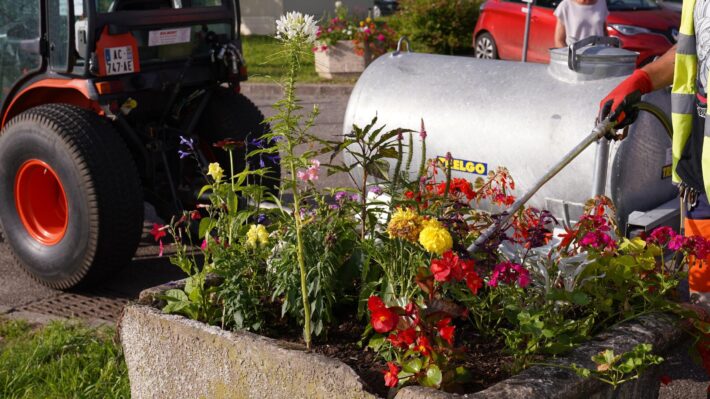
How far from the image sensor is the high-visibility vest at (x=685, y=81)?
2984 mm

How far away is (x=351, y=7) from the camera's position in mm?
22469

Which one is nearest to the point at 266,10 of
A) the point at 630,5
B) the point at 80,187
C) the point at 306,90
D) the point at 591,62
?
the point at 306,90

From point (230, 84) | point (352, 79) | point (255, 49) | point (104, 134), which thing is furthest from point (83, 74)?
point (255, 49)

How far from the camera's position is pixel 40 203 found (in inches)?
217

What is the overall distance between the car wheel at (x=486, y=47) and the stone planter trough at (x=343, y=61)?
165 cm

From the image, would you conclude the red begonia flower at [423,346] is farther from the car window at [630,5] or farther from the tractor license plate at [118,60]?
the car window at [630,5]

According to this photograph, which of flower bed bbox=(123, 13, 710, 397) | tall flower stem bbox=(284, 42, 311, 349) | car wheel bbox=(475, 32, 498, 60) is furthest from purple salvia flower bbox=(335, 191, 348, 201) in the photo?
car wheel bbox=(475, 32, 498, 60)

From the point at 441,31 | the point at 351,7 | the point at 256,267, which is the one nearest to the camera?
the point at 256,267

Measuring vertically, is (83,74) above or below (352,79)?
above

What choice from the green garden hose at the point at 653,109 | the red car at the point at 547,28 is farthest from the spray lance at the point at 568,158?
the red car at the point at 547,28

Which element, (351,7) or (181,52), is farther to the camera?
(351,7)

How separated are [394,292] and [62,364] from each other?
6.04ft

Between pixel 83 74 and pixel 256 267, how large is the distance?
268 cm

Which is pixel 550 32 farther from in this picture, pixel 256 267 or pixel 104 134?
pixel 256 267
